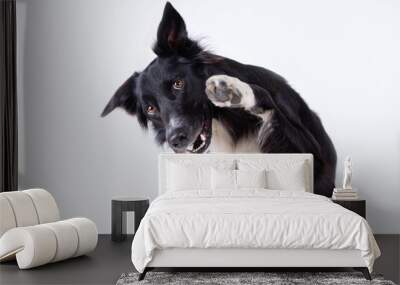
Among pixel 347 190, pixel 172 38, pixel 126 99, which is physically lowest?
pixel 347 190

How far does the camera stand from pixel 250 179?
6.46m

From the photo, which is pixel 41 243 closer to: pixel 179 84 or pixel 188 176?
pixel 188 176

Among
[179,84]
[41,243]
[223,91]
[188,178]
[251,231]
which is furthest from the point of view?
[223,91]

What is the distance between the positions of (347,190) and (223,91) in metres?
1.77

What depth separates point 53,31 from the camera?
7332 millimetres

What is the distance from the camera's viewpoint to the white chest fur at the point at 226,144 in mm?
7191

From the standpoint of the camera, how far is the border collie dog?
282 inches

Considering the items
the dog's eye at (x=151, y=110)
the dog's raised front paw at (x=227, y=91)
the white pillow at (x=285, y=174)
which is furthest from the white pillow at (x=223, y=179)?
the dog's eye at (x=151, y=110)

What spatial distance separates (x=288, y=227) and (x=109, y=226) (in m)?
3.11

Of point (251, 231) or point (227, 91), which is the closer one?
point (251, 231)

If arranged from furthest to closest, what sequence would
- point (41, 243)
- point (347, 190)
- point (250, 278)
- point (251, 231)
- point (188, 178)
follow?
point (347, 190)
point (188, 178)
point (41, 243)
point (250, 278)
point (251, 231)

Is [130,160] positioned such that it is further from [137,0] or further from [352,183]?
[352,183]

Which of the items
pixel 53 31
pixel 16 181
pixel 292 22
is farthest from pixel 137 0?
pixel 16 181

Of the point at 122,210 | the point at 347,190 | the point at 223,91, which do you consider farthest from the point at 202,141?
the point at 347,190
